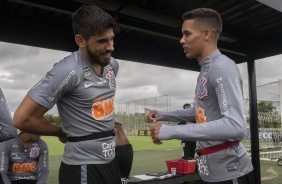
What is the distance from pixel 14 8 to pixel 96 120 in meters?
3.06

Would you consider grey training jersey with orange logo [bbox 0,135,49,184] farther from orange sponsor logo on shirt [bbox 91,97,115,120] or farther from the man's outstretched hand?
the man's outstretched hand

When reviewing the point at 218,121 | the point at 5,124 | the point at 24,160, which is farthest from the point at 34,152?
the point at 218,121

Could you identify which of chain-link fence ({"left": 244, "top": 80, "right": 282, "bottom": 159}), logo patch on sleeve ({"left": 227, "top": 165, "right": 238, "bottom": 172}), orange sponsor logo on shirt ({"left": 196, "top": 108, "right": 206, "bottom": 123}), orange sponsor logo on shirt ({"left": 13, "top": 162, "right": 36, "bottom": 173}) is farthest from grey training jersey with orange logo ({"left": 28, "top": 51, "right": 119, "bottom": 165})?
chain-link fence ({"left": 244, "top": 80, "right": 282, "bottom": 159})

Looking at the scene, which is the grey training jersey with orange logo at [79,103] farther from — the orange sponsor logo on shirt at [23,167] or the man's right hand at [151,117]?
the orange sponsor logo on shirt at [23,167]

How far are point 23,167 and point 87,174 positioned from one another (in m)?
3.13

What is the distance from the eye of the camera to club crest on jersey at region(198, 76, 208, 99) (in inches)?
85.0

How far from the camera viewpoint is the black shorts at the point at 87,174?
1900mm

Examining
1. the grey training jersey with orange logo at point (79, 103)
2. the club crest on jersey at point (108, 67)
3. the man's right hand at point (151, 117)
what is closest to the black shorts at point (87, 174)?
the grey training jersey with orange logo at point (79, 103)

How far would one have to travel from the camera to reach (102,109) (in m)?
2.02

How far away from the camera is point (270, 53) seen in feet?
19.5

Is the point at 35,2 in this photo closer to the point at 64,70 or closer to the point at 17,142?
the point at 17,142

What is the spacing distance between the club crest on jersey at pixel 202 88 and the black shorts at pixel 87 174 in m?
0.80

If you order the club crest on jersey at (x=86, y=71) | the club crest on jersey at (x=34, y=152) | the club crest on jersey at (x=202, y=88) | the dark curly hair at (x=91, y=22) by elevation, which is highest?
the dark curly hair at (x=91, y=22)

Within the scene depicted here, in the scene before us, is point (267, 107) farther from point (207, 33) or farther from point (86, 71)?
point (86, 71)
